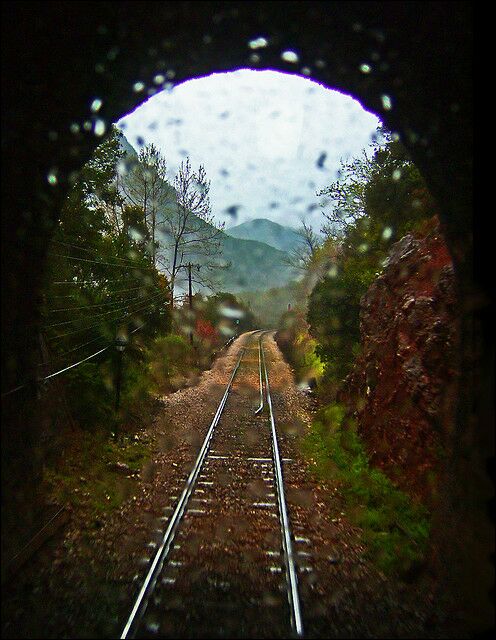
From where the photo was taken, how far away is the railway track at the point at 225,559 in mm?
3791

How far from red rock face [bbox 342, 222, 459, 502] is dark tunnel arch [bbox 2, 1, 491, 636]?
5.46 feet

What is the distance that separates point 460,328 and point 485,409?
3.22 feet

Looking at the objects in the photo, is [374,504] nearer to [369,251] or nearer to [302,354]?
[369,251]

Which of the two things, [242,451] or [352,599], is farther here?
[242,451]

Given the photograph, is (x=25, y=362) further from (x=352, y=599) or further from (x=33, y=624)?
(x=352, y=599)

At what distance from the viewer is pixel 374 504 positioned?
6285mm

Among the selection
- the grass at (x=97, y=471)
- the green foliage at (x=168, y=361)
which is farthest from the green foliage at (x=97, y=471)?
the green foliage at (x=168, y=361)

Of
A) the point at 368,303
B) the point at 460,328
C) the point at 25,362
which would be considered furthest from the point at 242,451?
the point at 460,328

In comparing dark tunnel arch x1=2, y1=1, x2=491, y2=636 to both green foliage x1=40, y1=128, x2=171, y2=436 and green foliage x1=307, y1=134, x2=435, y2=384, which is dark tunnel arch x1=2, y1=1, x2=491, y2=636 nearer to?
green foliage x1=40, y1=128, x2=171, y2=436

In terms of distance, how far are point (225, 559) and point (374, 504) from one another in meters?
2.52

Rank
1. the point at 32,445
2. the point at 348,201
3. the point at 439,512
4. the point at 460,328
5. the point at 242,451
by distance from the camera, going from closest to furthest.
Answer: the point at 460,328 → the point at 439,512 → the point at 32,445 → the point at 242,451 → the point at 348,201

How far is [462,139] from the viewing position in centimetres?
371

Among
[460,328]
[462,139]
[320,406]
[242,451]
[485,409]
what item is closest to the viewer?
[485,409]

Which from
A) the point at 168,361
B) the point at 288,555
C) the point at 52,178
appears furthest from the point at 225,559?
the point at 168,361
